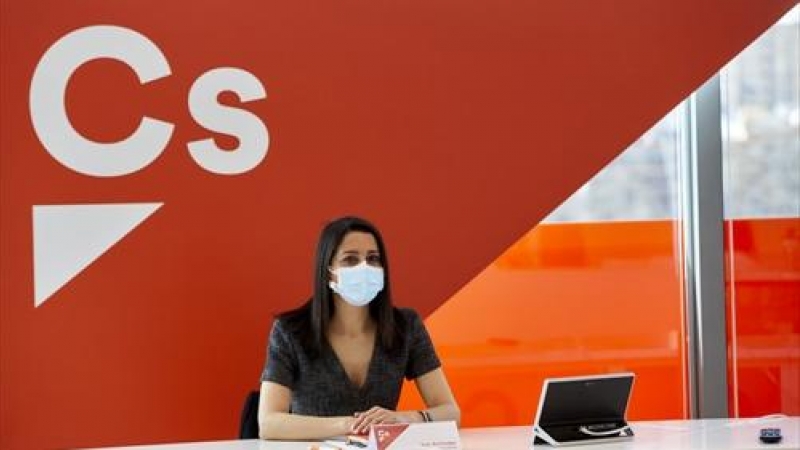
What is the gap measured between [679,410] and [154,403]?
234cm

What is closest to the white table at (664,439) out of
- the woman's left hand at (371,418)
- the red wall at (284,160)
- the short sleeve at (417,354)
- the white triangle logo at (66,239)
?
the woman's left hand at (371,418)

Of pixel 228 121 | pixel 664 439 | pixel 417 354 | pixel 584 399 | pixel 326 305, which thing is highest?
pixel 228 121

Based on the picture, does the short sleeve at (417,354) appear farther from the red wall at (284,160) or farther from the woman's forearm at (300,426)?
the red wall at (284,160)

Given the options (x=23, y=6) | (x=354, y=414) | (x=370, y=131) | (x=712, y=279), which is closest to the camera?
(x=354, y=414)

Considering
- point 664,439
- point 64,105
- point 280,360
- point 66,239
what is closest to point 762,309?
point 664,439

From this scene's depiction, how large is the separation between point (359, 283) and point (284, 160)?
101 cm

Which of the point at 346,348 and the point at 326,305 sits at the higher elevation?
the point at 326,305

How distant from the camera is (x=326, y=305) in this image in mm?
3984

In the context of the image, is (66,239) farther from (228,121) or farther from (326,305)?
(326,305)

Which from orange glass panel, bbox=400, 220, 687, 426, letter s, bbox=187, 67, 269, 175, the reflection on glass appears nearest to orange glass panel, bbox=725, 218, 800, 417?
the reflection on glass

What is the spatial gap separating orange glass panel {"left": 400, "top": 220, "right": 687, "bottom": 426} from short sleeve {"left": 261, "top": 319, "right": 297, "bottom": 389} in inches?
44.9

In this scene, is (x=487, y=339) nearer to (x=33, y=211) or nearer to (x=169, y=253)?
(x=169, y=253)

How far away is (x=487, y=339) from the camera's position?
16.7ft

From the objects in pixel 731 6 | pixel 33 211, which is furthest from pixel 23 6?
pixel 731 6
